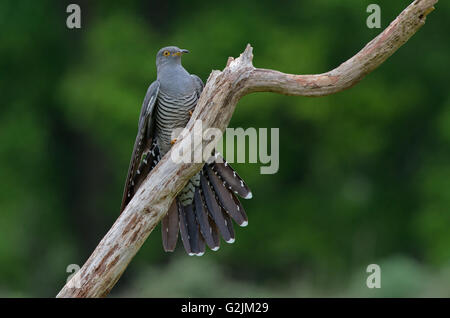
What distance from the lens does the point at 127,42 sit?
10867 millimetres

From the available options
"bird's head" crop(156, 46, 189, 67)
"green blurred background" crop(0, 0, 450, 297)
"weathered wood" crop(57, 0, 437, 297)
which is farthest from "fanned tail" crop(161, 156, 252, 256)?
"green blurred background" crop(0, 0, 450, 297)

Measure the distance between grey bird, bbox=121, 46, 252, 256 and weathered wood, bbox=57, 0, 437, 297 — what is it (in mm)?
694

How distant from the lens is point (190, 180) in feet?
17.9

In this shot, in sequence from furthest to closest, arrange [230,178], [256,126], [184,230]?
[256,126]
[184,230]
[230,178]

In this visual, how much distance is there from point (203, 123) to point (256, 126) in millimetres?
6351

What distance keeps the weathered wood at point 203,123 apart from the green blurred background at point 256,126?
5385 mm

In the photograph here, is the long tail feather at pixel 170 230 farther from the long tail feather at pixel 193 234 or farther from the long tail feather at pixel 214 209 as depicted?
the long tail feather at pixel 214 209

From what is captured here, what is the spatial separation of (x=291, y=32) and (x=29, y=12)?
4235 millimetres

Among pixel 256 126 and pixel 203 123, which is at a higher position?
pixel 256 126

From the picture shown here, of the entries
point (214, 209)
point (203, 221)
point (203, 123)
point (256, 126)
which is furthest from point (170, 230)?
point (256, 126)

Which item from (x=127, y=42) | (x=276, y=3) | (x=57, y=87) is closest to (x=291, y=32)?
(x=276, y=3)

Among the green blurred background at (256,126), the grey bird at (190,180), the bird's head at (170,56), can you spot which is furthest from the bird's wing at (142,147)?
the green blurred background at (256,126)

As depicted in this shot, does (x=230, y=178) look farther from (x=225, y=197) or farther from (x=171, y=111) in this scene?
(x=171, y=111)

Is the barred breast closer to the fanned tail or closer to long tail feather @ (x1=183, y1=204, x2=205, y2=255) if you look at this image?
the fanned tail
